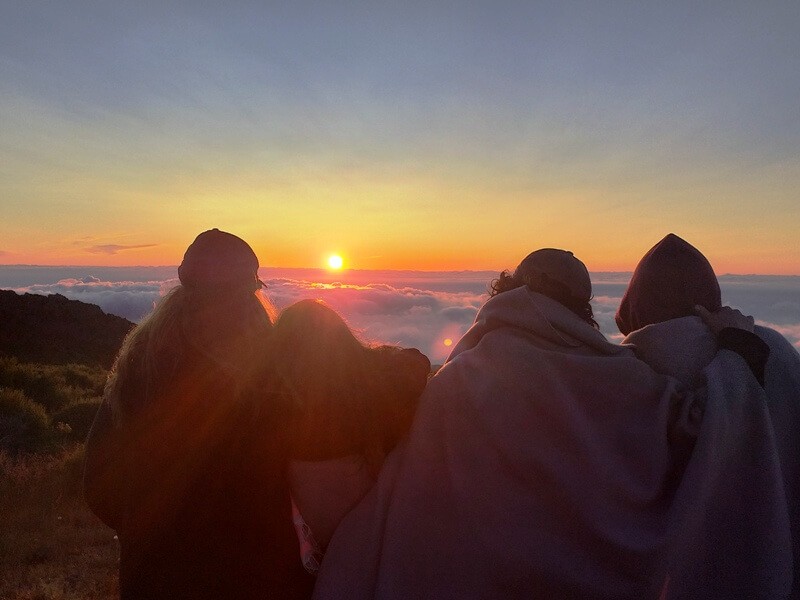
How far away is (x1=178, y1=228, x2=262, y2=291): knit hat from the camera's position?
2750 mm

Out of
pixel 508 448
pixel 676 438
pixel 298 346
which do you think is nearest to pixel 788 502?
pixel 676 438

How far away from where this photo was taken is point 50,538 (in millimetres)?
7059

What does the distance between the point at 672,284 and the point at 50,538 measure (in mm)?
7555

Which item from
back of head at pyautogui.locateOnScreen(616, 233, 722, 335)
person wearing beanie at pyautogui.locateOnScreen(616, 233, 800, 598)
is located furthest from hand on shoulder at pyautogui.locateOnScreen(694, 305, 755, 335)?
back of head at pyautogui.locateOnScreen(616, 233, 722, 335)

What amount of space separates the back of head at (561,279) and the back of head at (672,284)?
1.41ft

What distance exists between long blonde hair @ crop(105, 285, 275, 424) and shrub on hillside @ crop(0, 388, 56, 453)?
10029 millimetres

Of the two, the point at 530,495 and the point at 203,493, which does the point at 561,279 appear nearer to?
the point at 530,495

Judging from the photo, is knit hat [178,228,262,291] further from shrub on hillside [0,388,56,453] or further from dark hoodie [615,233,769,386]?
shrub on hillside [0,388,56,453]

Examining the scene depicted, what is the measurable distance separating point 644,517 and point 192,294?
235cm

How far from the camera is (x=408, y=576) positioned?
259cm

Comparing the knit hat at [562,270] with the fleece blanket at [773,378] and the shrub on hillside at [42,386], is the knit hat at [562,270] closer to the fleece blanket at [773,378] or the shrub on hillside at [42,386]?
the fleece blanket at [773,378]

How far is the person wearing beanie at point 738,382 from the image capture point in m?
2.66

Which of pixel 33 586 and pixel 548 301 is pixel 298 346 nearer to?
pixel 548 301

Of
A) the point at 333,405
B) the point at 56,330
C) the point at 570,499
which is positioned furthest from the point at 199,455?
the point at 56,330
